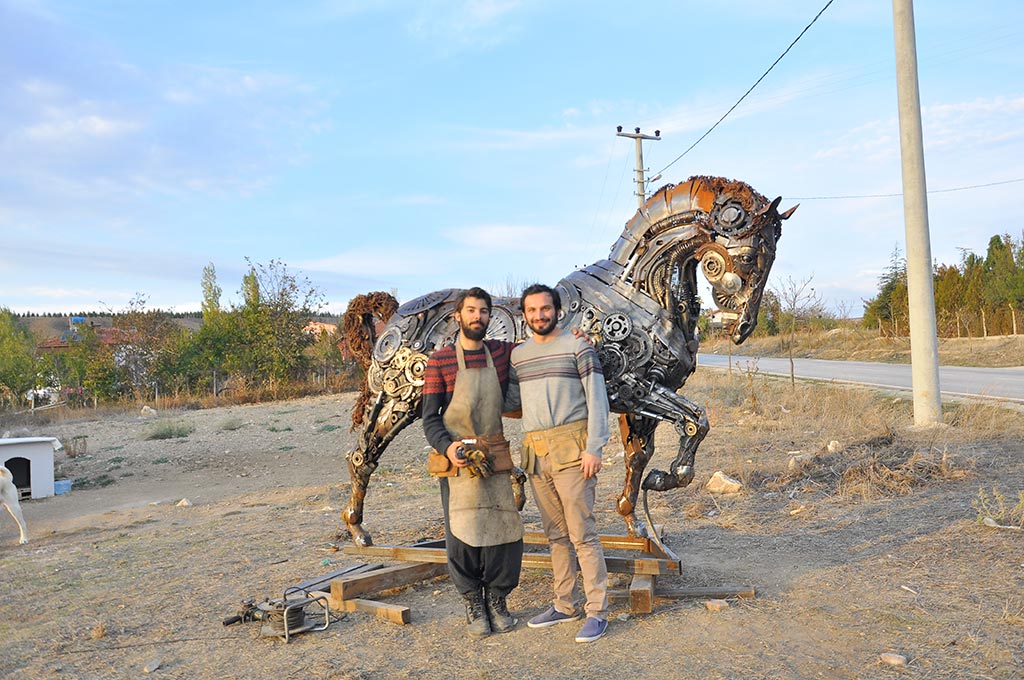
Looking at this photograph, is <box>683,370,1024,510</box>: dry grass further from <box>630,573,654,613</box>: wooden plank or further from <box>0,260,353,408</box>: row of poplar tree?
<box>0,260,353,408</box>: row of poplar tree

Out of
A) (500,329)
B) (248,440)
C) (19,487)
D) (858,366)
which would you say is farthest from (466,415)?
(858,366)

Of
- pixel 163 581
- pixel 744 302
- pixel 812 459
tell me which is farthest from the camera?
pixel 812 459

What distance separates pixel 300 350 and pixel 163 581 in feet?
73.3

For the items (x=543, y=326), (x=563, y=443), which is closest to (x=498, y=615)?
(x=563, y=443)

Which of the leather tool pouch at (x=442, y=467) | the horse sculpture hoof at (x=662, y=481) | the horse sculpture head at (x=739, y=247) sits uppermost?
the horse sculpture head at (x=739, y=247)

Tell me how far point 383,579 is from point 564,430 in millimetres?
1815

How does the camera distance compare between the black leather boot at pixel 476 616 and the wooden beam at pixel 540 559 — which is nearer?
the black leather boot at pixel 476 616

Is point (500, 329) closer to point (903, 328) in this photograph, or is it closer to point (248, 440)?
point (248, 440)

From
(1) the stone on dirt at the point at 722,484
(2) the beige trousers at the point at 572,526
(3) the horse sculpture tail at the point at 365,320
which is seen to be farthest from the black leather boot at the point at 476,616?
(1) the stone on dirt at the point at 722,484

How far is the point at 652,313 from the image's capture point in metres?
4.49

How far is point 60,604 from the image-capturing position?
500 cm

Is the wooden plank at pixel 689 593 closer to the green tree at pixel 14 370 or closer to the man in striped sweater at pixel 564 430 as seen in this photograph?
the man in striped sweater at pixel 564 430

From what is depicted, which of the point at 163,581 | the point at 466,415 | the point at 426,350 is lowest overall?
the point at 163,581

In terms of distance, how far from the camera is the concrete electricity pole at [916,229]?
31.8ft
